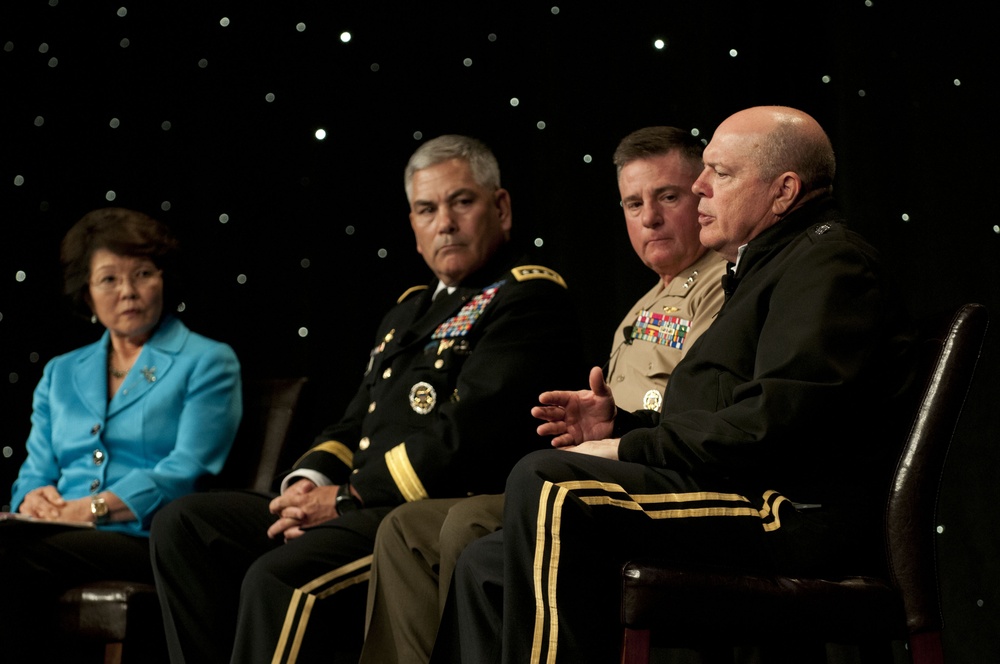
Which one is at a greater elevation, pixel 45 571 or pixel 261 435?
pixel 261 435

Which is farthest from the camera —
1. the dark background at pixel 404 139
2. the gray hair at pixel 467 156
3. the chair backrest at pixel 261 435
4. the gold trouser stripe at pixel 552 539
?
the chair backrest at pixel 261 435

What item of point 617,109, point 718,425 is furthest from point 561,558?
point 617,109

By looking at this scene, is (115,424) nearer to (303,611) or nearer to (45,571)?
(45,571)

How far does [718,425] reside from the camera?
1.59 metres

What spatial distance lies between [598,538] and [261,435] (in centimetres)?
152

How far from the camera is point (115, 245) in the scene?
9.91 feet

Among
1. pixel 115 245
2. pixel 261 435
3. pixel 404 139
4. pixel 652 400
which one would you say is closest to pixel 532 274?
pixel 652 400

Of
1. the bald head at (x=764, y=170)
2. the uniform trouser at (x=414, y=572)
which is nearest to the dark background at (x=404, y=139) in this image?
the bald head at (x=764, y=170)

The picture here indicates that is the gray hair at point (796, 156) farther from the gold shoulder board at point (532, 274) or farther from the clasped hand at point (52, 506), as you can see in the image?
the clasped hand at point (52, 506)

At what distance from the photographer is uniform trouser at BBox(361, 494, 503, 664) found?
1982 mm

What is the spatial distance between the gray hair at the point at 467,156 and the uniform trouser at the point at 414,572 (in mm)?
920

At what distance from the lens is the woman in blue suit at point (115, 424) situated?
8.45 feet

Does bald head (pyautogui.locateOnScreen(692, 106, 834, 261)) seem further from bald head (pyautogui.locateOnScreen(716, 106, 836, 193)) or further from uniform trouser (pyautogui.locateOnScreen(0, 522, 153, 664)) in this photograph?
uniform trouser (pyautogui.locateOnScreen(0, 522, 153, 664))

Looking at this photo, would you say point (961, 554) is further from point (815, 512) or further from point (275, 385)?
point (275, 385)
